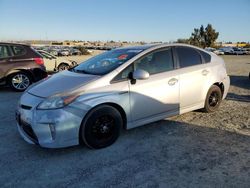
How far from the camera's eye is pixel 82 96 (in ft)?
11.7

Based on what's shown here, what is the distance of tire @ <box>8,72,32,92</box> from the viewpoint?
8172 millimetres

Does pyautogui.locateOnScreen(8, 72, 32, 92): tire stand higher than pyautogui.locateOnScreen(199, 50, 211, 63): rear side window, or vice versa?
pyautogui.locateOnScreen(199, 50, 211, 63): rear side window

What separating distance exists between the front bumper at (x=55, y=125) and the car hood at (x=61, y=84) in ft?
0.77

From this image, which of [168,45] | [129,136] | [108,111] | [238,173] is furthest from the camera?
[168,45]

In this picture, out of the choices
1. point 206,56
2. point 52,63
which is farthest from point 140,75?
point 52,63

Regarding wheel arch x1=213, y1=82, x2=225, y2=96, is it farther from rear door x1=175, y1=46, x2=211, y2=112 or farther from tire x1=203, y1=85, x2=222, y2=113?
rear door x1=175, y1=46, x2=211, y2=112

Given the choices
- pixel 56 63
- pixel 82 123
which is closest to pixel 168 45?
pixel 82 123

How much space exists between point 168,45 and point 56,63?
335 inches

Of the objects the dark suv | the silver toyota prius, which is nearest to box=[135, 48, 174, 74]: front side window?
the silver toyota prius

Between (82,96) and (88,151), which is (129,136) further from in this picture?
(82,96)

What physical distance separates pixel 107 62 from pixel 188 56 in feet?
5.42

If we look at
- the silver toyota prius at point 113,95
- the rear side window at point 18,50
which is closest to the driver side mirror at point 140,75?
the silver toyota prius at point 113,95

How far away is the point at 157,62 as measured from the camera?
445 cm

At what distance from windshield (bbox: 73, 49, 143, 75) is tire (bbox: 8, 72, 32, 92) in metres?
4.27
